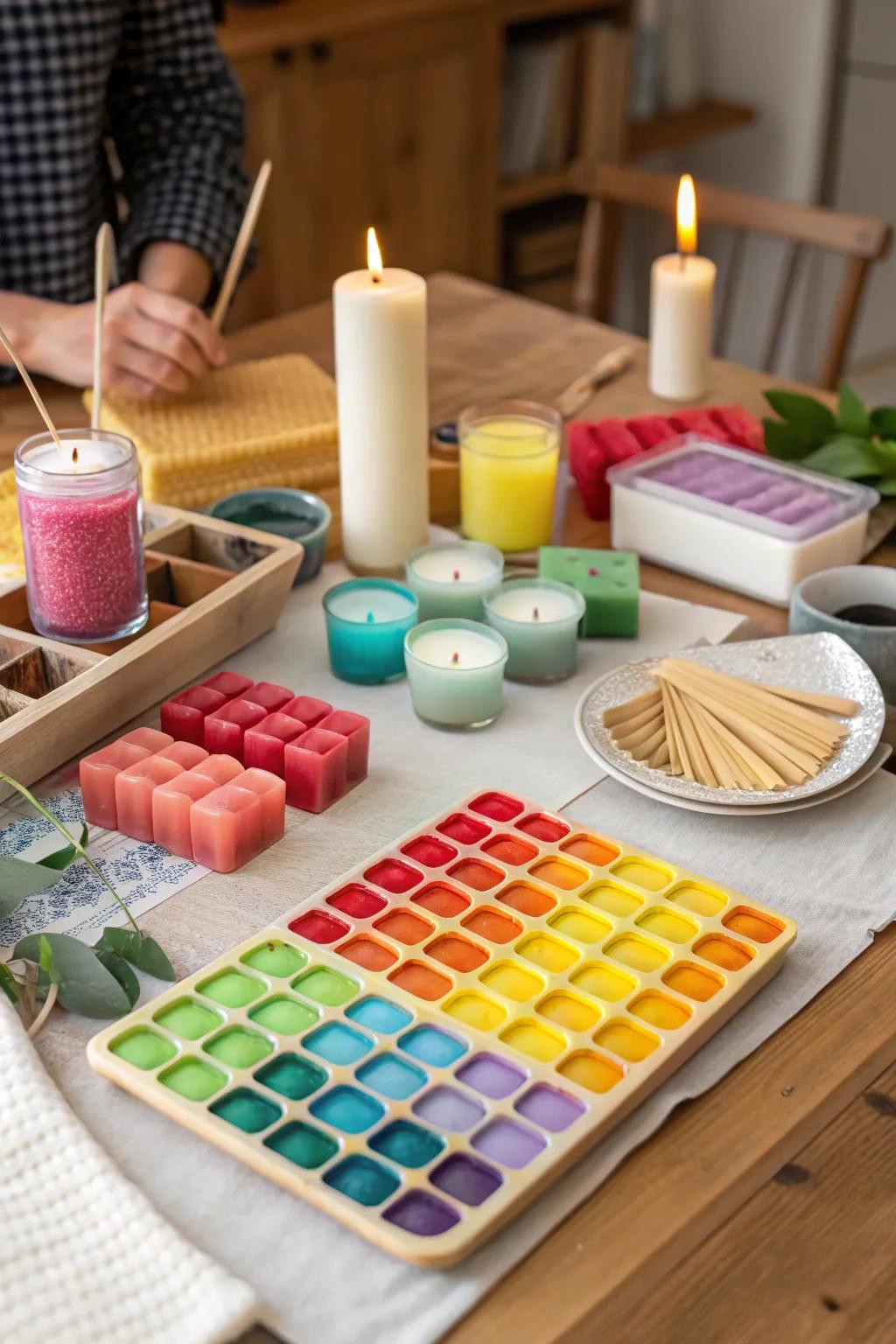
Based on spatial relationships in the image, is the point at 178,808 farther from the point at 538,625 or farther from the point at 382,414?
the point at 382,414

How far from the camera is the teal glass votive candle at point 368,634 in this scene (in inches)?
41.9

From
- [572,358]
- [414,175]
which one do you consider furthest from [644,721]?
[414,175]

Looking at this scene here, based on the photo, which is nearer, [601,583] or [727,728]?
[727,728]

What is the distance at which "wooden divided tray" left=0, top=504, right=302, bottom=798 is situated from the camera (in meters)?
0.94

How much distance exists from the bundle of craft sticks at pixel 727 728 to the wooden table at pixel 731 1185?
14 cm

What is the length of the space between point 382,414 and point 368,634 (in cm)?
20

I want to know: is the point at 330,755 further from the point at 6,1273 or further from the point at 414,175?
the point at 414,175

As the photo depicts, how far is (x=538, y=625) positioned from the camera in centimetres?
106

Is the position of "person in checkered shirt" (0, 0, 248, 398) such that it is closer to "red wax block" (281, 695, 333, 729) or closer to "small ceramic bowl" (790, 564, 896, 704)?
"red wax block" (281, 695, 333, 729)

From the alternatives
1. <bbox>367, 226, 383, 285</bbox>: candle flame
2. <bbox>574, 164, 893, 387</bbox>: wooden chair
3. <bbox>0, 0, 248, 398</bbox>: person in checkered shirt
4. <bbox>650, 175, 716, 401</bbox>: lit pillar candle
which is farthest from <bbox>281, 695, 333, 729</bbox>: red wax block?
<bbox>574, 164, 893, 387</bbox>: wooden chair

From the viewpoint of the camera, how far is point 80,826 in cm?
92

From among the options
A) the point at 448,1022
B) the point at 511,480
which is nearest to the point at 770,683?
the point at 511,480

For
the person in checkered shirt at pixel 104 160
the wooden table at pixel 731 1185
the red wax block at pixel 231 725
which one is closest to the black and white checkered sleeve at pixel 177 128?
the person in checkered shirt at pixel 104 160

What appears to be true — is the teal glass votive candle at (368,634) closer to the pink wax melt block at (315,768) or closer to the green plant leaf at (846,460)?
the pink wax melt block at (315,768)
